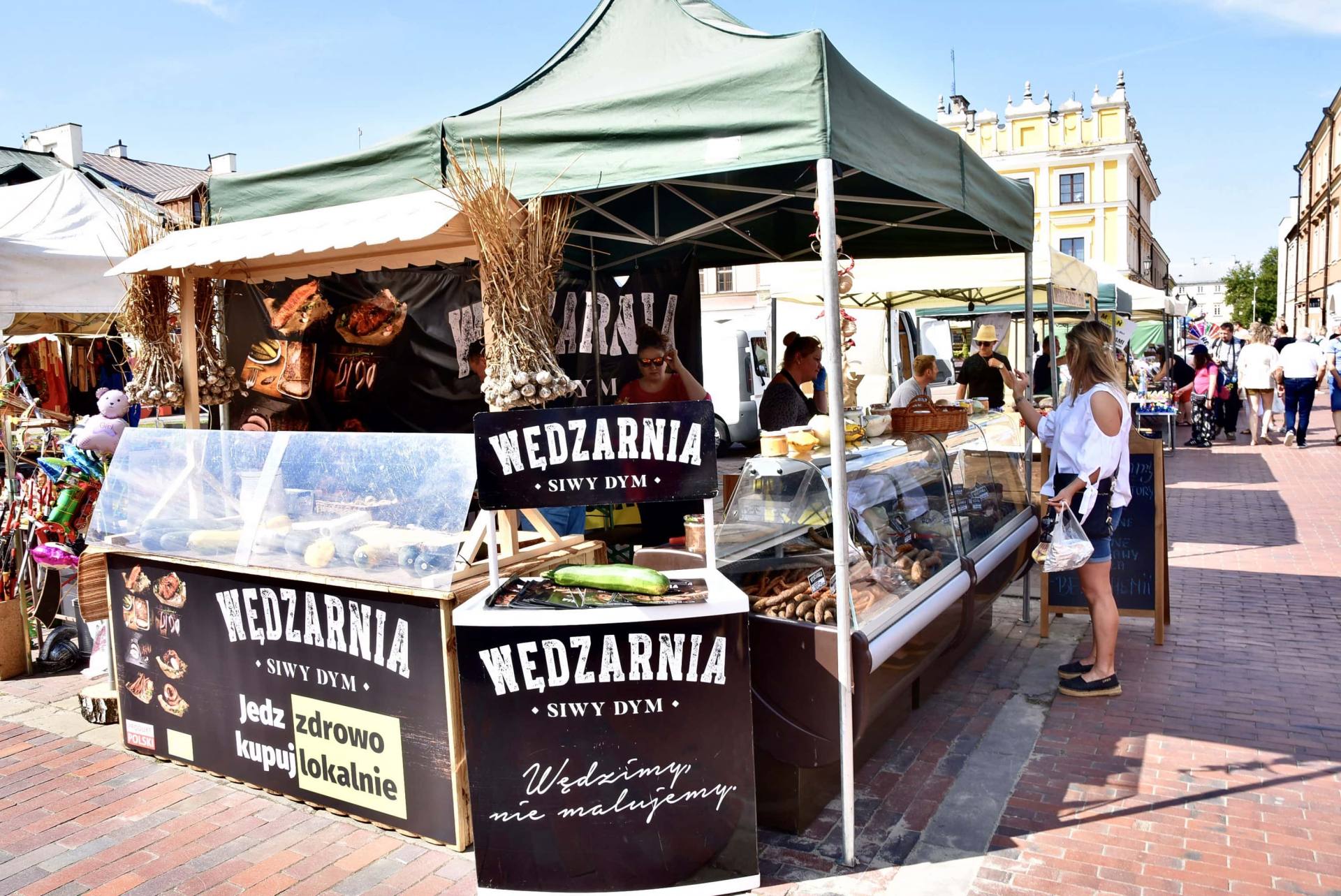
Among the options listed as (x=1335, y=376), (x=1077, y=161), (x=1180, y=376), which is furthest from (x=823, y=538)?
(x=1077, y=161)

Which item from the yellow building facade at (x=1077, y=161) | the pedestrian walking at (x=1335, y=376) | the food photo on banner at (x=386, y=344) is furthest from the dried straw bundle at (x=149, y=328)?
the yellow building facade at (x=1077, y=161)

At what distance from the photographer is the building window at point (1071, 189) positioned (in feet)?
175

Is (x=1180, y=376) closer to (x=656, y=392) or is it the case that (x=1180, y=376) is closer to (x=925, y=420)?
(x=925, y=420)

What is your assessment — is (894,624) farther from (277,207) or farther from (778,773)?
(277,207)

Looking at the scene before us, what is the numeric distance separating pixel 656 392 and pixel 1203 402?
12.8 meters

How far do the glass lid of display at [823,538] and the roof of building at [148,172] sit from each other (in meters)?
28.7

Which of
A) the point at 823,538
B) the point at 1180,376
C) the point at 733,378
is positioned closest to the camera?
the point at 823,538

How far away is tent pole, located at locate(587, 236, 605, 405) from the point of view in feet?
20.1

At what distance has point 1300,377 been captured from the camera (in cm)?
1377

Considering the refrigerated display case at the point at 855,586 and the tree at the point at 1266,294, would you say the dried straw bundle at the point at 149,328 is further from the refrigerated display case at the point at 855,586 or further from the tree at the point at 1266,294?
the tree at the point at 1266,294

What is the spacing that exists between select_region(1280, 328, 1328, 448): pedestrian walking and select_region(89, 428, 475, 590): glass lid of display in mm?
14455

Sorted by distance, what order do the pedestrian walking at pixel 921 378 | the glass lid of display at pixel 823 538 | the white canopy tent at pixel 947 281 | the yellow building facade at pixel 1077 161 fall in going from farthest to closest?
the yellow building facade at pixel 1077 161 → the pedestrian walking at pixel 921 378 → the white canopy tent at pixel 947 281 → the glass lid of display at pixel 823 538

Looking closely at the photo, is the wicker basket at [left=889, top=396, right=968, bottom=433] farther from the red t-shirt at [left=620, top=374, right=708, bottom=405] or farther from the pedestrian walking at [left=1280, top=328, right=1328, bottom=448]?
the pedestrian walking at [left=1280, top=328, right=1328, bottom=448]

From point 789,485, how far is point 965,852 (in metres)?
1.42
